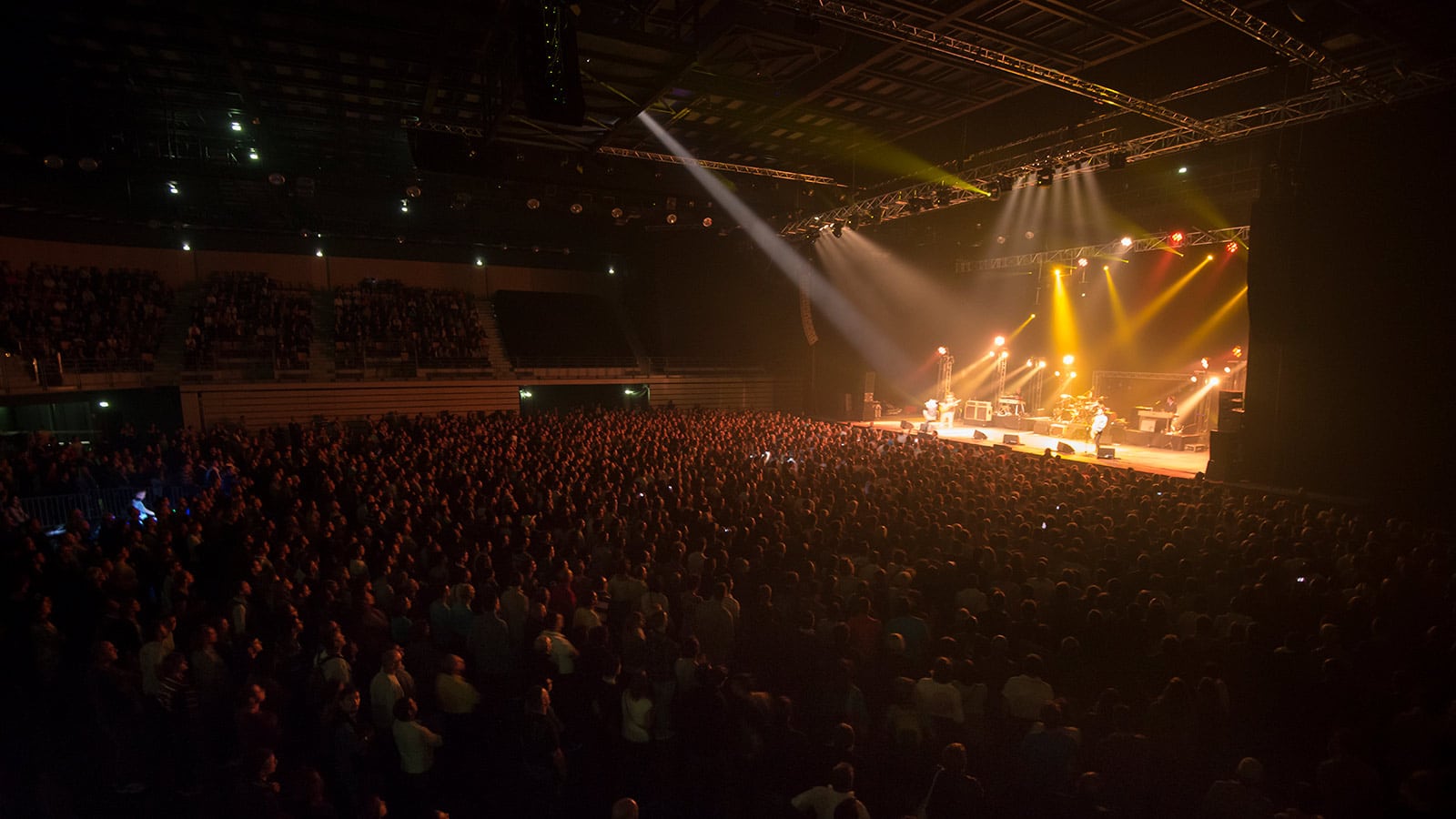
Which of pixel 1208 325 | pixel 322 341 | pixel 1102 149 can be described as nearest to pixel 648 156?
pixel 1102 149

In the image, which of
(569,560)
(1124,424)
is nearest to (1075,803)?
(569,560)

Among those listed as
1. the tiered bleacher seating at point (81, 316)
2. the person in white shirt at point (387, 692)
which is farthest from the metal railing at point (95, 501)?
the person in white shirt at point (387, 692)

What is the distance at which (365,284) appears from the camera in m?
23.6

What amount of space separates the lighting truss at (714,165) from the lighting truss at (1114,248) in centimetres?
883

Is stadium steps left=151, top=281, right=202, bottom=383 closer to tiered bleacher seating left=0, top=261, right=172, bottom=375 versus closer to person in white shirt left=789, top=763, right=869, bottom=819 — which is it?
tiered bleacher seating left=0, top=261, right=172, bottom=375

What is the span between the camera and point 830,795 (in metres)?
3.29

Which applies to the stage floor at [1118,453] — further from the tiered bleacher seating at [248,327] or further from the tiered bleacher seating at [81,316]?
the tiered bleacher seating at [81,316]

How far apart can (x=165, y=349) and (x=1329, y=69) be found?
25.8 metres

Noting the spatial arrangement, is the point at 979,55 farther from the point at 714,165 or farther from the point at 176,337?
the point at 176,337

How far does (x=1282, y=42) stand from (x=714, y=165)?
8722mm

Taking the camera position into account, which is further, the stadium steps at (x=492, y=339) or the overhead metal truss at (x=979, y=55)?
the stadium steps at (x=492, y=339)

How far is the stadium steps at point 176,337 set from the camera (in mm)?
17219

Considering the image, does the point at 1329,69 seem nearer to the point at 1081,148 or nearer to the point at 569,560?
the point at 1081,148

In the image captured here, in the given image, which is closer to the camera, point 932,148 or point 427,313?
point 932,148
